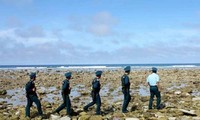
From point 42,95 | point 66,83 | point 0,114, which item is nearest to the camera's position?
point 66,83

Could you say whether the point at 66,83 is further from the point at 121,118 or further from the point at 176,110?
the point at 176,110

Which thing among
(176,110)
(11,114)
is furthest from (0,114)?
(176,110)

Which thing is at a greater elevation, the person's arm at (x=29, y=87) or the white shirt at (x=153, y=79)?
the white shirt at (x=153, y=79)

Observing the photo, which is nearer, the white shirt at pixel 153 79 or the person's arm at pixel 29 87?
the person's arm at pixel 29 87

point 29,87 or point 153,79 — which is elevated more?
point 153,79

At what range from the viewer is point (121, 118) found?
51.3 ft

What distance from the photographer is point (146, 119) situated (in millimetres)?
15211

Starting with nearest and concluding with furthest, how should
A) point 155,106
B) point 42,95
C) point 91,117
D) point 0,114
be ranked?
point 91,117 < point 0,114 < point 155,106 < point 42,95

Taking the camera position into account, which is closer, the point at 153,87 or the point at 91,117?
the point at 91,117

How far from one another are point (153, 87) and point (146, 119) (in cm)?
301

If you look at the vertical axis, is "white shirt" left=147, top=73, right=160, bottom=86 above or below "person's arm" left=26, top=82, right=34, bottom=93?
above

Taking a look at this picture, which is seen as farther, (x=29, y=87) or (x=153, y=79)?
(x=153, y=79)

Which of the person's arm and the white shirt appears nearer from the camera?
the person's arm

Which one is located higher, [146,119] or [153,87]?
[153,87]
